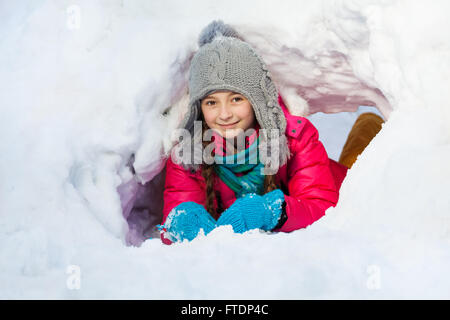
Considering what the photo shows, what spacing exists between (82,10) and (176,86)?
397 mm

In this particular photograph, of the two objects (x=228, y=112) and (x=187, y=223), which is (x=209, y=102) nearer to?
(x=228, y=112)

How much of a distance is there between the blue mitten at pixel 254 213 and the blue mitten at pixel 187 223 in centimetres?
8

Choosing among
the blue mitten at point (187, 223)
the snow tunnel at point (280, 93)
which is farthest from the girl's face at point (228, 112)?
the blue mitten at point (187, 223)

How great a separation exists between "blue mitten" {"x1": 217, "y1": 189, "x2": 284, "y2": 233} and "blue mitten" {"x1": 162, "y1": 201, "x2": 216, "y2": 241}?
3.0 inches

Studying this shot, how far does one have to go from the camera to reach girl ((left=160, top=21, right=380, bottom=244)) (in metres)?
1.46

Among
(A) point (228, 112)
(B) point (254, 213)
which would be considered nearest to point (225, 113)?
(A) point (228, 112)

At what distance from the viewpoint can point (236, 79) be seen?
1.52 m

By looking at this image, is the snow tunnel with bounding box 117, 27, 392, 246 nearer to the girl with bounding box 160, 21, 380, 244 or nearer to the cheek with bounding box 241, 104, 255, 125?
the girl with bounding box 160, 21, 380, 244

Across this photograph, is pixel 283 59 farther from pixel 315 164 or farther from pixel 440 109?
pixel 440 109

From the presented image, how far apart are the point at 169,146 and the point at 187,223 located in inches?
11.8

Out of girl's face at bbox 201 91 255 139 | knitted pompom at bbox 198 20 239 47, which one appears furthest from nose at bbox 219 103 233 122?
knitted pompom at bbox 198 20 239 47

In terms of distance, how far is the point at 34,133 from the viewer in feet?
4.29
